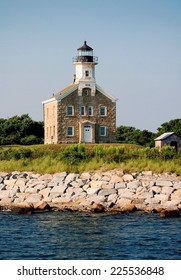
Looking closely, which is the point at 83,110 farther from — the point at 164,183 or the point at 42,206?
the point at 42,206

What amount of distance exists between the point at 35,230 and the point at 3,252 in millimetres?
3376

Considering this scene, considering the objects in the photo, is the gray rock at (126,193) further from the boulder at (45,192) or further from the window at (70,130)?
the window at (70,130)

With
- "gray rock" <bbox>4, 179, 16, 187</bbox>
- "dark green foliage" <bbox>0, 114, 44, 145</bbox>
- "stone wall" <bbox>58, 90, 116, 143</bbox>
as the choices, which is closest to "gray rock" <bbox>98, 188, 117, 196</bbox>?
"gray rock" <bbox>4, 179, 16, 187</bbox>

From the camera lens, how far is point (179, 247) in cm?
1833

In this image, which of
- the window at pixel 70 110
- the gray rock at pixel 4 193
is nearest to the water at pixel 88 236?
the gray rock at pixel 4 193

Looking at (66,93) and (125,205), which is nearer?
(125,205)

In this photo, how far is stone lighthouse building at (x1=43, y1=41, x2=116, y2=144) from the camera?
4738 centimetres

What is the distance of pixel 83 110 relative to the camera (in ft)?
157

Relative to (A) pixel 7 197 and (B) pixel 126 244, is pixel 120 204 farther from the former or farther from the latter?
(B) pixel 126 244

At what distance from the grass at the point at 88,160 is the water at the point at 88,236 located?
5.56 meters

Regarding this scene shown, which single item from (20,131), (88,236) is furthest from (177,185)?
(20,131)

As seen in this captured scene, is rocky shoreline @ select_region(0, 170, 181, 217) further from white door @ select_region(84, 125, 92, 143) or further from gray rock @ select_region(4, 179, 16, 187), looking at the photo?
white door @ select_region(84, 125, 92, 143)

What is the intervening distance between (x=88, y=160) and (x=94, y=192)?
15.4ft

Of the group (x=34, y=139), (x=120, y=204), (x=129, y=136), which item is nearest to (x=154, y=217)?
(x=120, y=204)
